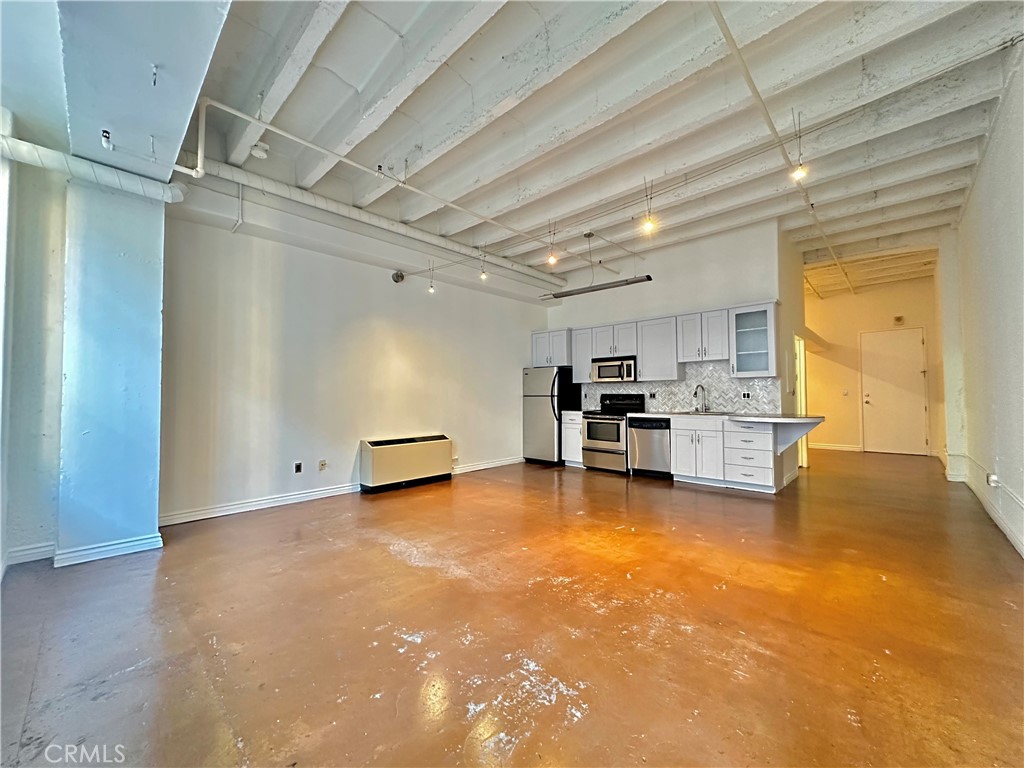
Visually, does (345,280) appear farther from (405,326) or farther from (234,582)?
(234,582)

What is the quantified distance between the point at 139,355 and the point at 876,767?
484 cm

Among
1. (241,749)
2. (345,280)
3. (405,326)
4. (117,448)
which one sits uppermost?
(345,280)

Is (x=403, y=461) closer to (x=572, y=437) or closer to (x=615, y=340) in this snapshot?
(x=572, y=437)

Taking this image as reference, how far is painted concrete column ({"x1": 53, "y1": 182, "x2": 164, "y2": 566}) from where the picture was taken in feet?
10.2

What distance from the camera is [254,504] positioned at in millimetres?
4434

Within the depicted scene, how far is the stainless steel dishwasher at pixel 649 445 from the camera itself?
5781 mm

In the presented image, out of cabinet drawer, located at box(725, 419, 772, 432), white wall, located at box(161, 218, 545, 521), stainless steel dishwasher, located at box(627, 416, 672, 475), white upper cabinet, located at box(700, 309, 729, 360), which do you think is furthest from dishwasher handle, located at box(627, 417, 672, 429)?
white wall, located at box(161, 218, 545, 521)

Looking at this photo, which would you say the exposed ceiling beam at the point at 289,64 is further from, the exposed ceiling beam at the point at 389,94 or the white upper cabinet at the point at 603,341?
the white upper cabinet at the point at 603,341

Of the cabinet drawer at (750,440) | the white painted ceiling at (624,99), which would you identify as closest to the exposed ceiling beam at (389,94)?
the white painted ceiling at (624,99)

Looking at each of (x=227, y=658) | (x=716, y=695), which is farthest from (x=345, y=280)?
(x=716, y=695)

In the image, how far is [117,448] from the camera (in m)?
3.26

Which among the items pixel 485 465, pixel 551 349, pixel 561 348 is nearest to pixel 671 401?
pixel 561 348

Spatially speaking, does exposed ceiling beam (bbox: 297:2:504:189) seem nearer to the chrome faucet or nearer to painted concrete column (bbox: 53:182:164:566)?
painted concrete column (bbox: 53:182:164:566)

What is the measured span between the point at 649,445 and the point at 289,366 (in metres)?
4.75
